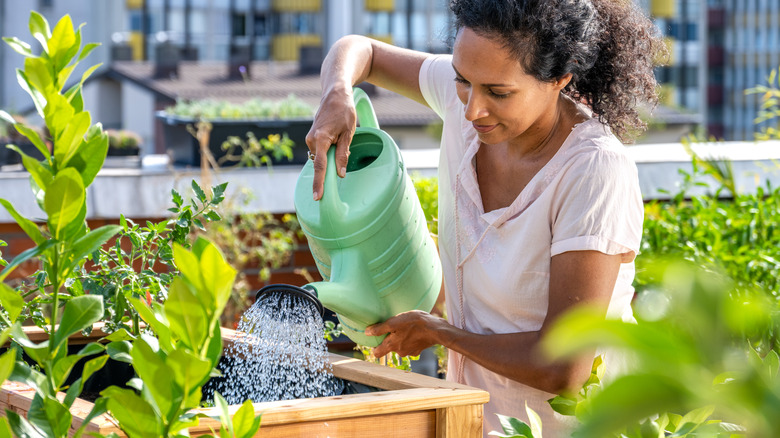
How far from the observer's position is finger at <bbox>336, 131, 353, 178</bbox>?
1.17 meters

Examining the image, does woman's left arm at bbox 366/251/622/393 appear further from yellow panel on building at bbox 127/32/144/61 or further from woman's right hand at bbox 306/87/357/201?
yellow panel on building at bbox 127/32/144/61

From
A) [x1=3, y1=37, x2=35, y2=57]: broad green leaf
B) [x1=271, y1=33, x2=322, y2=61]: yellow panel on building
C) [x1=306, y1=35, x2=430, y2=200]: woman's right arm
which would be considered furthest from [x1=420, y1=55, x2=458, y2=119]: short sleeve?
[x1=271, y1=33, x2=322, y2=61]: yellow panel on building

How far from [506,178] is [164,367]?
0.91 meters

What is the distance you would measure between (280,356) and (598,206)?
0.41 m

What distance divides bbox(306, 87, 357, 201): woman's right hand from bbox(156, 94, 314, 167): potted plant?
6.07ft

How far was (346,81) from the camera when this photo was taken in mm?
1322

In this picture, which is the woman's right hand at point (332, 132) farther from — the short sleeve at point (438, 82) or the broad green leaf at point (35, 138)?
the broad green leaf at point (35, 138)

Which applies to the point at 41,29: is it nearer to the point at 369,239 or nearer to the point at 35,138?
the point at 35,138

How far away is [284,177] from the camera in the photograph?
261 cm

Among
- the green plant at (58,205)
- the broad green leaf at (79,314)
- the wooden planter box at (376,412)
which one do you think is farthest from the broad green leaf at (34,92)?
the wooden planter box at (376,412)

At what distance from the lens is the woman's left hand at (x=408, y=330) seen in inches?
45.6

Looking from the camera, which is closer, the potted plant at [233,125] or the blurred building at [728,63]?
the potted plant at [233,125]

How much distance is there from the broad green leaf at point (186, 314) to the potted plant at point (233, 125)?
8.80 ft

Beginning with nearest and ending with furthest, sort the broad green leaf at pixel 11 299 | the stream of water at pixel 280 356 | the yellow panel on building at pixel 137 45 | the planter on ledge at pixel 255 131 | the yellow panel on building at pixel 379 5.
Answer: the broad green leaf at pixel 11 299
the stream of water at pixel 280 356
the planter on ledge at pixel 255 131
the yellow panel on building at pixel 137 45
the yellow panel on building at pixel 379 5
